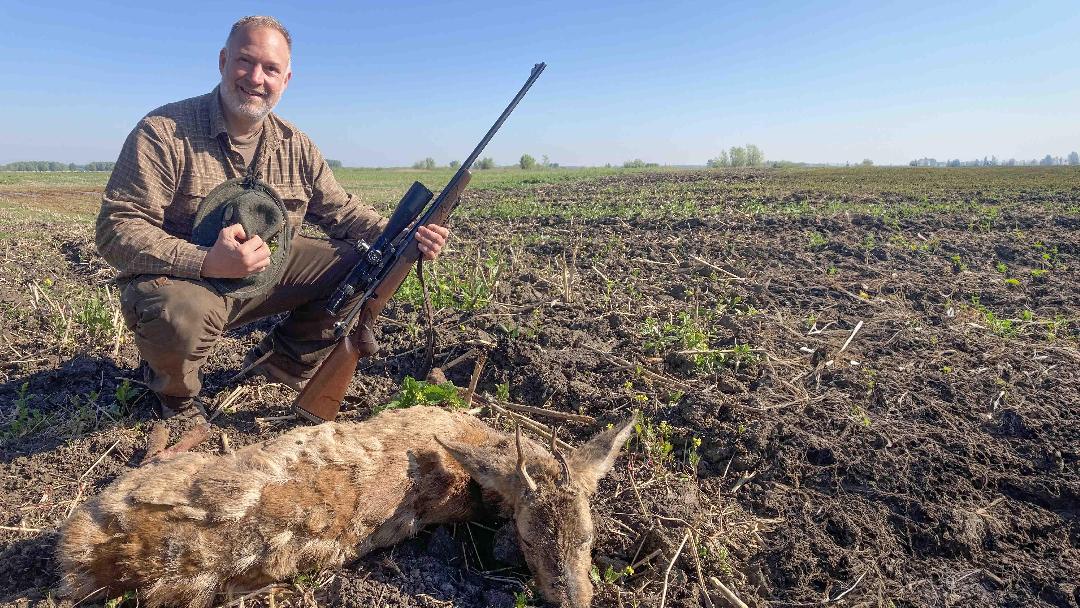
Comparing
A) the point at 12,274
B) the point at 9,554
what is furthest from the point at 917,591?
the point at 12,274

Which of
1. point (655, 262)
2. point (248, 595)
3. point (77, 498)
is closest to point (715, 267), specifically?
point (655, 262)

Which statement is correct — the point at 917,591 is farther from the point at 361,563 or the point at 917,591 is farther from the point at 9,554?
the point at 9,554

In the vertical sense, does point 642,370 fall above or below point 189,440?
above

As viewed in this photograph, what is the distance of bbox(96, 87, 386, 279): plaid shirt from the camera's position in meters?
4.36

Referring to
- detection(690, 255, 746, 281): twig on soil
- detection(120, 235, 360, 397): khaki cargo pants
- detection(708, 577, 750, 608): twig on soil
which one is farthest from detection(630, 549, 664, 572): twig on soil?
detection(690, 255, 746, 281): twig on soil

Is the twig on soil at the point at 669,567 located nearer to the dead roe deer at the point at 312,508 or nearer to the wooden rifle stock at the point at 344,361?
the dead roe deer at the point at 312,508

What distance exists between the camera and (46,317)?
6.09 m

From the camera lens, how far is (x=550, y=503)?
2.95 meters

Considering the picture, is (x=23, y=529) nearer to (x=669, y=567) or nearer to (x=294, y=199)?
(x=294, y=199)

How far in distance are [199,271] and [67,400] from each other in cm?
154

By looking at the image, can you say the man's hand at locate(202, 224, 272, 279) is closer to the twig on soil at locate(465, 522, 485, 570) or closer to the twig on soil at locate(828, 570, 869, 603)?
the twig on soil at locate(465, 522, 485, 570)

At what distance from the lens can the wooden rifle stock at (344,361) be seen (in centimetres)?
432

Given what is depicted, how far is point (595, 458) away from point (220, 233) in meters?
3.02

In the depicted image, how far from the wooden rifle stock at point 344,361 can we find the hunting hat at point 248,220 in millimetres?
817
